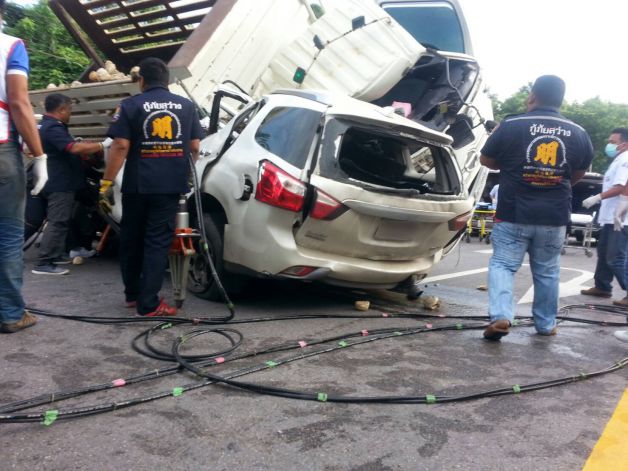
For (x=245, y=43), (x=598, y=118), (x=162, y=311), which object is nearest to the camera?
(x=162, y=311)

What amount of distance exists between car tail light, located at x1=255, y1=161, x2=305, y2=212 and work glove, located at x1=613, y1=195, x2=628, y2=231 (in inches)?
Answer: 151

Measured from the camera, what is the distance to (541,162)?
4.04 metres

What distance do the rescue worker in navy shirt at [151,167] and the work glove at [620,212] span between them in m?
4.48

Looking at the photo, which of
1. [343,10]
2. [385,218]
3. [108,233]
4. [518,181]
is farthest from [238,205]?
[343,10]

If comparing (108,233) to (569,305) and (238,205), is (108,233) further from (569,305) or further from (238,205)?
(569,305)

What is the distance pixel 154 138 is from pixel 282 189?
1.03m

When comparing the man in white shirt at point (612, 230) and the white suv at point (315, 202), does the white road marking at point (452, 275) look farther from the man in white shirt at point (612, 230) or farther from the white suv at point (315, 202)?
the white suv at point (315, 202)

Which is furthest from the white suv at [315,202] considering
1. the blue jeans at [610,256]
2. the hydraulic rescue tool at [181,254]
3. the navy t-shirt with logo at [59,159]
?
the blue jeans at [610,256]

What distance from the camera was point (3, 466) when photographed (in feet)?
6.64

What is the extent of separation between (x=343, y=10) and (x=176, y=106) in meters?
3.29

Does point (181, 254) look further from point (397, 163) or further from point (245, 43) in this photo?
point (245, 43)

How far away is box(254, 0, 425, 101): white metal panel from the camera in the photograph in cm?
627

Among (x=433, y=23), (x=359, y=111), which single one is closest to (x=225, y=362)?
(x=359, y=111)

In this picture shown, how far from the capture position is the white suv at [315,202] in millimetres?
4039
